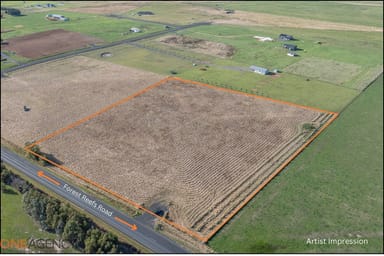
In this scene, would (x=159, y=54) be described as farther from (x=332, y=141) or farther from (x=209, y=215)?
(x=209, y=215)

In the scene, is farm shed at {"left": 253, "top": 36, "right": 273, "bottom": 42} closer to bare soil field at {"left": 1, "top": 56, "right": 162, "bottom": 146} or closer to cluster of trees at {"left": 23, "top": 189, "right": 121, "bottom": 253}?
bare soil field at {"left": 1, "top": 56, "right": 162, "bottom": 146}

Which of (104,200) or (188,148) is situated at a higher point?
(188,148)

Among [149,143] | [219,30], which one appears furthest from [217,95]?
[219,30]

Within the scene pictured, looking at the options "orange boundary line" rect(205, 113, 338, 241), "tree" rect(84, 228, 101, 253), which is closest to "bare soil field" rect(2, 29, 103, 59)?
"tree" rect(84, 228, 101, 253)

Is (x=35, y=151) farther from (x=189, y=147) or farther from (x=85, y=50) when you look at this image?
(x=85, y=50)

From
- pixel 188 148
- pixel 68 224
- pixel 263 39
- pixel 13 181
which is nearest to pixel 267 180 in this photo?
pixel 188 148

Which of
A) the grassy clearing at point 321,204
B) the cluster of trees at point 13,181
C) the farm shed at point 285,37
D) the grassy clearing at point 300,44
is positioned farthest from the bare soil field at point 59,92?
the farm shed at point 285,37
